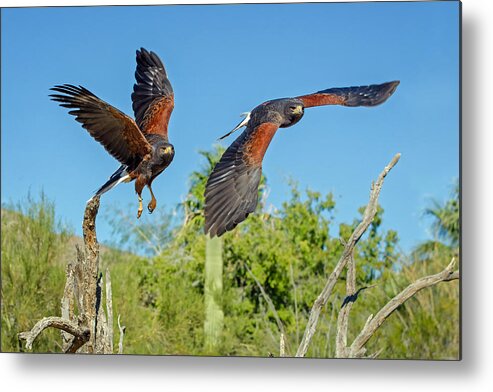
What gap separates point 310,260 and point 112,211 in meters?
1.39

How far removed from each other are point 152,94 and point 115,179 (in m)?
0.50

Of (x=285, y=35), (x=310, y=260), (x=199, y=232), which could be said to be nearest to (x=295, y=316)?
(x=310, y=260)

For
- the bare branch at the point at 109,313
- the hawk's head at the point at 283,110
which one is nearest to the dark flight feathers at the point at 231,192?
the hawk's head at the point at 283,110

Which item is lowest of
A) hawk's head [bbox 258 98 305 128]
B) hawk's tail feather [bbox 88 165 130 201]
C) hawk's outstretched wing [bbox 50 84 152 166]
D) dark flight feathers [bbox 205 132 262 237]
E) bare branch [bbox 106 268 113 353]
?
bare branch [bbox 106 268 113 353]

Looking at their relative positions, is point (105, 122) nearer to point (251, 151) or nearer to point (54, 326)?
point (251, 151)

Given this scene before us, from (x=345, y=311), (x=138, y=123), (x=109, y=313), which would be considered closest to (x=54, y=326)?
(x=109, y=313)

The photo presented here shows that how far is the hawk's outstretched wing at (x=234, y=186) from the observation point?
4.46 meters

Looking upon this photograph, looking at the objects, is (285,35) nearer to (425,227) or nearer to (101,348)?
(425,227)

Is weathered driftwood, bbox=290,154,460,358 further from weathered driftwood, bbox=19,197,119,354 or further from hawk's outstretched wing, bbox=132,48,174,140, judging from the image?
hawk's outstretched wing, bbox=132,48,174,140

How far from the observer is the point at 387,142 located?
198 inches

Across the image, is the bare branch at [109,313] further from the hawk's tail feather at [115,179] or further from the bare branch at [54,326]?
the hawk's tail feather at [115,179]

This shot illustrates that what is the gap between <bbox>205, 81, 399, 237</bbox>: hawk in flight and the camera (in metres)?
4.48

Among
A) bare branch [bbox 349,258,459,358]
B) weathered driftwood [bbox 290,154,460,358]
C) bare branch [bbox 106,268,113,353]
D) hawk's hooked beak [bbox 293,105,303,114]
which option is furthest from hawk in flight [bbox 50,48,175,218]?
bare branch [bbox 349,258,459,358]

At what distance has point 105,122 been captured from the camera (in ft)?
15.2
